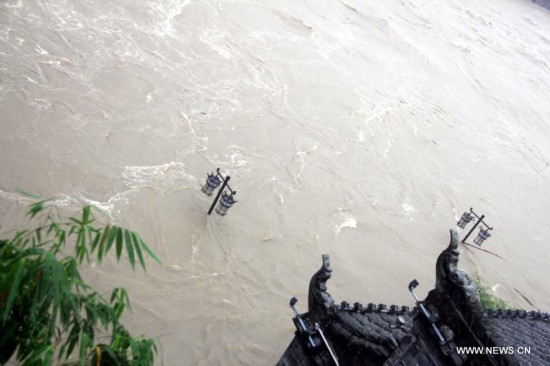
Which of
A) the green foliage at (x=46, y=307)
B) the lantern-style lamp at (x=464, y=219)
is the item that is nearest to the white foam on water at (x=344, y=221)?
the lantern-style lamp at (x=464, y=219)

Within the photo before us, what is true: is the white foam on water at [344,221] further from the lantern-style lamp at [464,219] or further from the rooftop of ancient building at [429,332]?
the rooftop of ancient building at [429,332]

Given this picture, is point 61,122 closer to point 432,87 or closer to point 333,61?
point 333,61

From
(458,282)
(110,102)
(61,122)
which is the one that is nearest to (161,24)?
(110,102)

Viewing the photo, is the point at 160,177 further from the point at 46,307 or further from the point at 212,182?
the point at 46,307

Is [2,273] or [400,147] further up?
[2,273]

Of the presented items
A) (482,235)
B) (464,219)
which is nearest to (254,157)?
(464,219)

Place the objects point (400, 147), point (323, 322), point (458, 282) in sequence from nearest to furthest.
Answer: point (458, 282)
point (323, 322)
point (400, 147)

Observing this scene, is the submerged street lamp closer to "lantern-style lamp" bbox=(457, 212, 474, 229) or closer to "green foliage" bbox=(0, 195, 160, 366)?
"lantern-style lamp" bbox=(457, 212, 474, 229)

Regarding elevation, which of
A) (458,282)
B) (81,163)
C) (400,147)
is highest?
(458,282)
